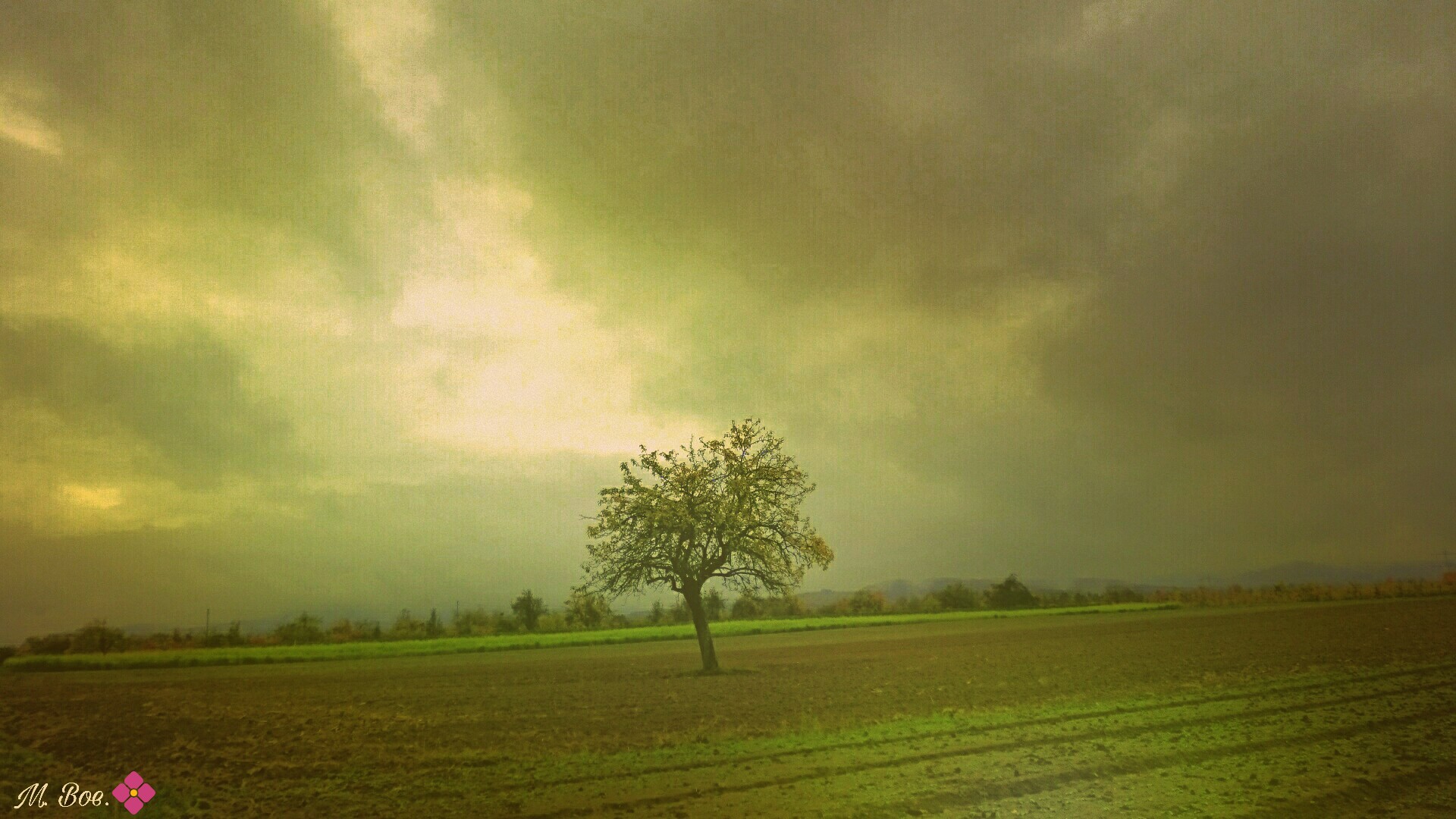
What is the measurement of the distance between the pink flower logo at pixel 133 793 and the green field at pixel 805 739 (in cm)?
41

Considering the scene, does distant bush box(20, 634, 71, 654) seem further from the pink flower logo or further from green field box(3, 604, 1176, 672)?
the pink flower logo

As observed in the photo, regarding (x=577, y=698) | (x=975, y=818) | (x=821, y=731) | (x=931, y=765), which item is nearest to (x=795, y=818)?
(x=975, y=818)

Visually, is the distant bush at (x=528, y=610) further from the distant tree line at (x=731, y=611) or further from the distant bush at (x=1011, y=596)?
the distant bush at (x=1011, y=596)

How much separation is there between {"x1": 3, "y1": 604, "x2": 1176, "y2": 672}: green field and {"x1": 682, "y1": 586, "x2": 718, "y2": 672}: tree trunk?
32.8 metres

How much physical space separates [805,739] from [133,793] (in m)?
14.5

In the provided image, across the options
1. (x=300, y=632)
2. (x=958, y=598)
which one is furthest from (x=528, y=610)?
(x=958, y=598)

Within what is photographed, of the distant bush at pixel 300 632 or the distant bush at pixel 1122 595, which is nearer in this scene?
the distant bush at pixel 300 632

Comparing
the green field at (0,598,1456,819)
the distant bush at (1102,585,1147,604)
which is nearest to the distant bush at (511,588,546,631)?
the green field at (0,598,1456,819)

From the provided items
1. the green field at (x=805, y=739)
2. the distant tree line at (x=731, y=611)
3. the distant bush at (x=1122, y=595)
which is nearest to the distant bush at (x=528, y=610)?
the distant tree line at (x=731, y=611)

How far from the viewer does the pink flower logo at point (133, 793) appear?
45.4 feet

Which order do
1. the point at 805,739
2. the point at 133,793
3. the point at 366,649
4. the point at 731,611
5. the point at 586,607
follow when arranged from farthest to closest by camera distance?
the point at 731,611
the point at 366,649
the point at 586,607
the point at 805,739
the point at 133,793

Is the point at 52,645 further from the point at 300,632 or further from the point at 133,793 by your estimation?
the point at 133,793

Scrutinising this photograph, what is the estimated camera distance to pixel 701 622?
3453 cm

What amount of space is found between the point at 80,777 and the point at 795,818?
54.2 feet
